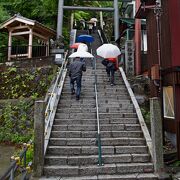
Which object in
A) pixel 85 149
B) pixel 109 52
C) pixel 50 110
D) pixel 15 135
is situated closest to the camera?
pixel 85 149

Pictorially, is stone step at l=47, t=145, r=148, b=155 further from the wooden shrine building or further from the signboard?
the wooden shrine building

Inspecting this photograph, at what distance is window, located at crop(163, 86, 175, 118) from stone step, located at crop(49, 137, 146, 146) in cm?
230

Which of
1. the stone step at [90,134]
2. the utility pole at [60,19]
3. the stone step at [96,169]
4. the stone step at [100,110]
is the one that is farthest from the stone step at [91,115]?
the utility pole at [60,19]

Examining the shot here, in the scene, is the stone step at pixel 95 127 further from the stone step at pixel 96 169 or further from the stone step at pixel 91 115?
the stone step at pixel 96 169

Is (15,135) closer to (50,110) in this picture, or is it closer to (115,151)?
(50,110)

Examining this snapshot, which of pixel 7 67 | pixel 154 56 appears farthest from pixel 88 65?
pixel 154 56

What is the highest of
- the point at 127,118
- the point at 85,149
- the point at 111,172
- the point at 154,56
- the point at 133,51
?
the point at 133,51

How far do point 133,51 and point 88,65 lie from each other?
10.3 feet

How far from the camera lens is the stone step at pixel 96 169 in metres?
7.20

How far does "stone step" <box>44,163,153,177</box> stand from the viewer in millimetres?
7203

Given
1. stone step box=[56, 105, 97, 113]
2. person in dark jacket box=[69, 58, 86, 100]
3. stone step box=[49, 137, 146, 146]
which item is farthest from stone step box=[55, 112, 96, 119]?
stone step box=[49, 137, 146, 146]

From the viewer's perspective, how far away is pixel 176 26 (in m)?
9.69

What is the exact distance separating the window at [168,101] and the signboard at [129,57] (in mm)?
5720

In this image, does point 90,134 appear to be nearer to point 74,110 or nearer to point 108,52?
point 74,110
